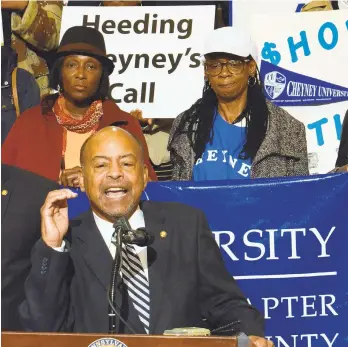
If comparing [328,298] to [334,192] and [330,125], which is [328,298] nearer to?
[334,192]

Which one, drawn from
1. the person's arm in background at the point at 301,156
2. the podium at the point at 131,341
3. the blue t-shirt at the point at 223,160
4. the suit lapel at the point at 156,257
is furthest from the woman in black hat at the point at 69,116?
the podium at the point at 131,341

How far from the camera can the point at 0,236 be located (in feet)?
18.3

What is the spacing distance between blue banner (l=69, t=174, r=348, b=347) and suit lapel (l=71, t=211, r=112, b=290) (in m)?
1.05

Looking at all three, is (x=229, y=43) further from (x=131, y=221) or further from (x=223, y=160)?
(x=131, y=221)

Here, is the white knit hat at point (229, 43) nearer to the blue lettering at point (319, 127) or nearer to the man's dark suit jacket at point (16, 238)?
the blue lettering at point (319, 127)

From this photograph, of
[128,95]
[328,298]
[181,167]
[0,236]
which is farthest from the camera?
[128,95]

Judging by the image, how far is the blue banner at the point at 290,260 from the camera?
6664mm

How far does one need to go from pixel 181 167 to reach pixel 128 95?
112cm

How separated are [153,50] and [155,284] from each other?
10.5 feet

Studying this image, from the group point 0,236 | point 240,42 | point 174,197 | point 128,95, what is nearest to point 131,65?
point 128,95

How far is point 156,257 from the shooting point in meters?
5.54

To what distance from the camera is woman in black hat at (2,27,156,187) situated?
283 inches

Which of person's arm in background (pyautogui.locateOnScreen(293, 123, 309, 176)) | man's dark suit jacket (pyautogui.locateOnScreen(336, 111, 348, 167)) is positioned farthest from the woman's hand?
man's dark suit jacket (pyautogui.locateOnScreen(336, 111, 348, 167))

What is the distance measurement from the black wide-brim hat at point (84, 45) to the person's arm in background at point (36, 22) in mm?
656
